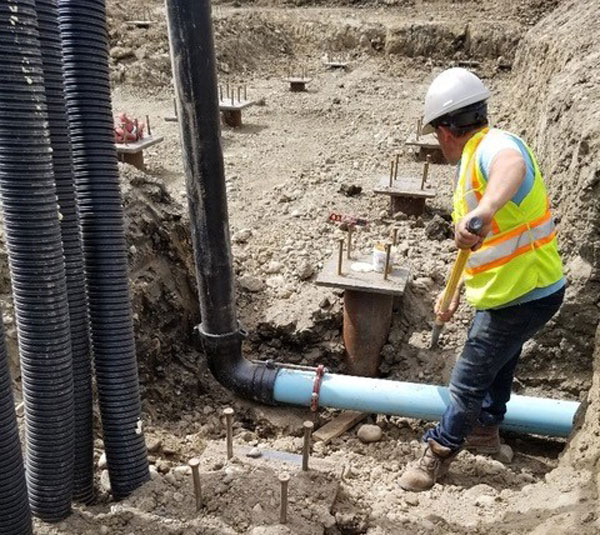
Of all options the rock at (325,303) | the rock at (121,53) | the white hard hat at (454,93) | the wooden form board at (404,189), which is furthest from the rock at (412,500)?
the rock at (121,53)

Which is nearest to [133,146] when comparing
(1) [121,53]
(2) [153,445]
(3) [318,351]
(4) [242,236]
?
(4) [242,236]

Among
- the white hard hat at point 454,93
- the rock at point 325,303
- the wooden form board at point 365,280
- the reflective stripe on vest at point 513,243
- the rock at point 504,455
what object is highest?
the white hard hat at point 454,93

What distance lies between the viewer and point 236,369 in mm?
3564

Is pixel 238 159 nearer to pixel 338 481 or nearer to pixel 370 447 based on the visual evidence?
pixel 370 447

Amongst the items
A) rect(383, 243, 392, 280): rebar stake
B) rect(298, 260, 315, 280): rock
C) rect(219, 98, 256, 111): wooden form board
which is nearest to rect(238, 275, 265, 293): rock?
rect(298, 260, 315, 280): rock

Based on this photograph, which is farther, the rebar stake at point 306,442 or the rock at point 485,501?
the rock at point 485,501

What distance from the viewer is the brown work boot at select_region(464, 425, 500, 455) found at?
327cm

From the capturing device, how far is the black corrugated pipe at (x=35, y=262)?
1.78 metres

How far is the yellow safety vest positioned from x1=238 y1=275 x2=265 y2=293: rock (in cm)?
221

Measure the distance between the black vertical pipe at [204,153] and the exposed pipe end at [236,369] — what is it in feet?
0.20

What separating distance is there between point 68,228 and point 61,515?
119 cm

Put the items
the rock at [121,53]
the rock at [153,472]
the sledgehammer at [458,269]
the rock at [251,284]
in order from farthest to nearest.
→ the rock at [121,53]
the rock at [251,284]
the rock at [153,472]
the sledgehammer at [458,269]

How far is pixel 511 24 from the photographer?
15883 millimetres

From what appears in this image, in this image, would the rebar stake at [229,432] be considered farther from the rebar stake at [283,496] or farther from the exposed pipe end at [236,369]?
the exposed pipe end at [236,369]
